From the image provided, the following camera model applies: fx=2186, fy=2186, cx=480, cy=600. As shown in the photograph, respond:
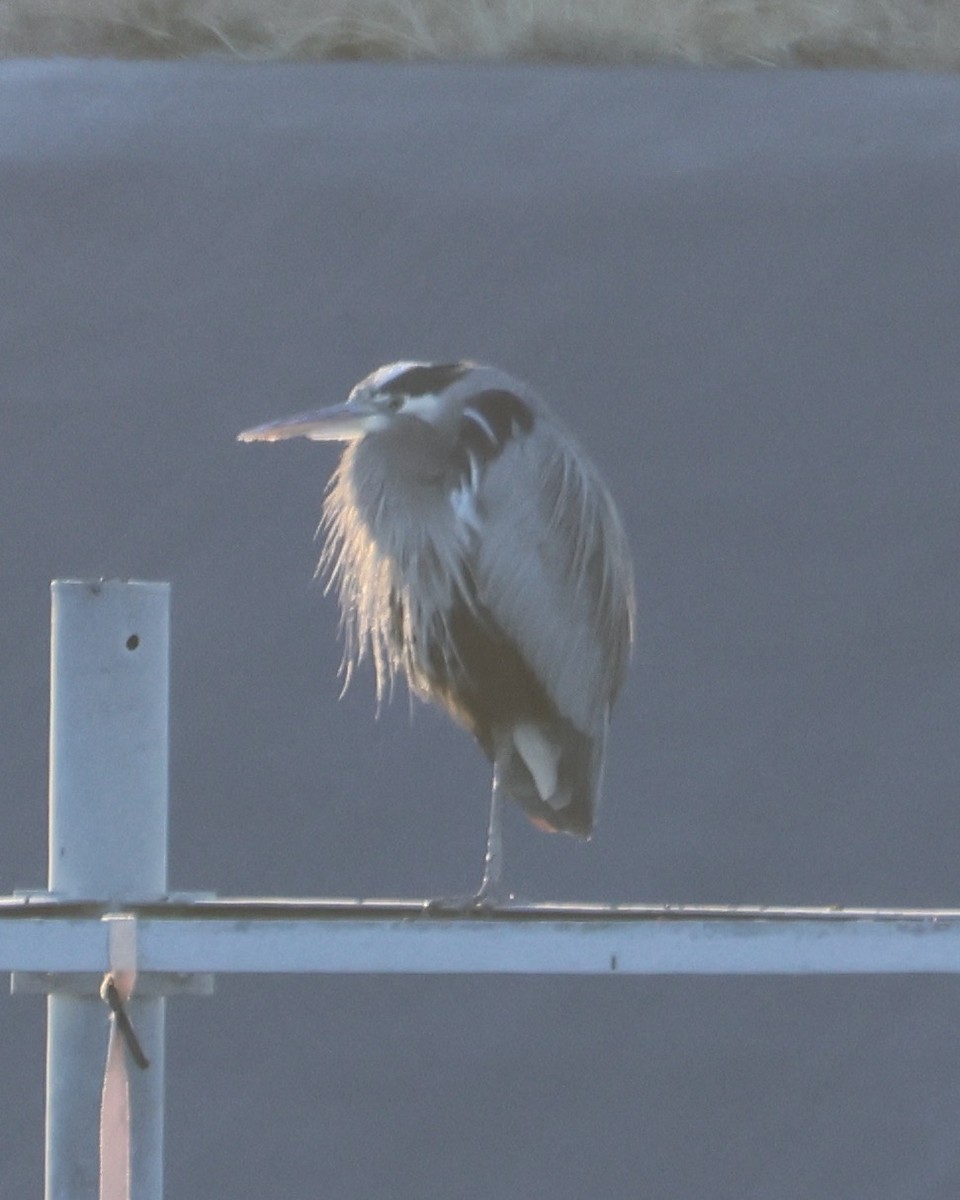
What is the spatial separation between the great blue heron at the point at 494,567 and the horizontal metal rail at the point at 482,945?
1.04 metres

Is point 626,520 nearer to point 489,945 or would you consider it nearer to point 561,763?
point 561,763

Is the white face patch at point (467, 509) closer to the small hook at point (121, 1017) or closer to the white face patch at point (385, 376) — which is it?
the white face patch at point (385, 376)

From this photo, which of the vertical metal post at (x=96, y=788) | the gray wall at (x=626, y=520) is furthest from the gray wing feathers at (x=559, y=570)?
the gray wall at (x=626, y=520)

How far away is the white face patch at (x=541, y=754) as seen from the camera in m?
2.89

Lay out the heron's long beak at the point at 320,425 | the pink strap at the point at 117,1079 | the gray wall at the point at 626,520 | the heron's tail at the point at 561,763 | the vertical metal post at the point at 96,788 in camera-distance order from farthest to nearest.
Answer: the gray wall at the point at 626,520 → the heron's tail at the point at 561,763 → the heron's long beak at the point at 320,425 → the vertical metal post at the point at 96,788 → the pink strap at the point at 117,1079

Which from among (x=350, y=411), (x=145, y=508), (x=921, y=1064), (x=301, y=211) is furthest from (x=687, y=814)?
(x=350, y=411)

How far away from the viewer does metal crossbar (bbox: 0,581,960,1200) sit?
164 cm

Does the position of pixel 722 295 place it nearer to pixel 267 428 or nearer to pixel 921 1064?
pixel 921 1064

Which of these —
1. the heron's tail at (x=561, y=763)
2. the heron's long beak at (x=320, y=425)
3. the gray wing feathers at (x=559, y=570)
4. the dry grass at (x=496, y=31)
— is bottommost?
the heron's tail at (x=561, y=763)

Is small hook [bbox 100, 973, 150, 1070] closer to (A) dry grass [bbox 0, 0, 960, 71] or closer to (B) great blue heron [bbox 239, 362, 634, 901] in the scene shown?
(B) great blue heron [bbox 239, 362, 634, 901]

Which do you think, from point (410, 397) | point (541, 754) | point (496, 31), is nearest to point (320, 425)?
point (410, 397)

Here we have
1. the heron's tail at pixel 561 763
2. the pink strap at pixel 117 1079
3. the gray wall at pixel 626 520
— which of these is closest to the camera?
the pink strap at pixel 117 1079

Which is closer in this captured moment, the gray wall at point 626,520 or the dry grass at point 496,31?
the gray wall at point 626,520

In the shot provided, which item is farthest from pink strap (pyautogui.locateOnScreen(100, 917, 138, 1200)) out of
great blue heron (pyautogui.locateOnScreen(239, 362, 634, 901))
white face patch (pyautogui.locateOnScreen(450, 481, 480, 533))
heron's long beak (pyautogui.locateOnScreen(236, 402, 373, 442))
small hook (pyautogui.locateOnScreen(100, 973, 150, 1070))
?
white face patch (pyautogui.locateOnScreen(450, 481, 480, 533))
